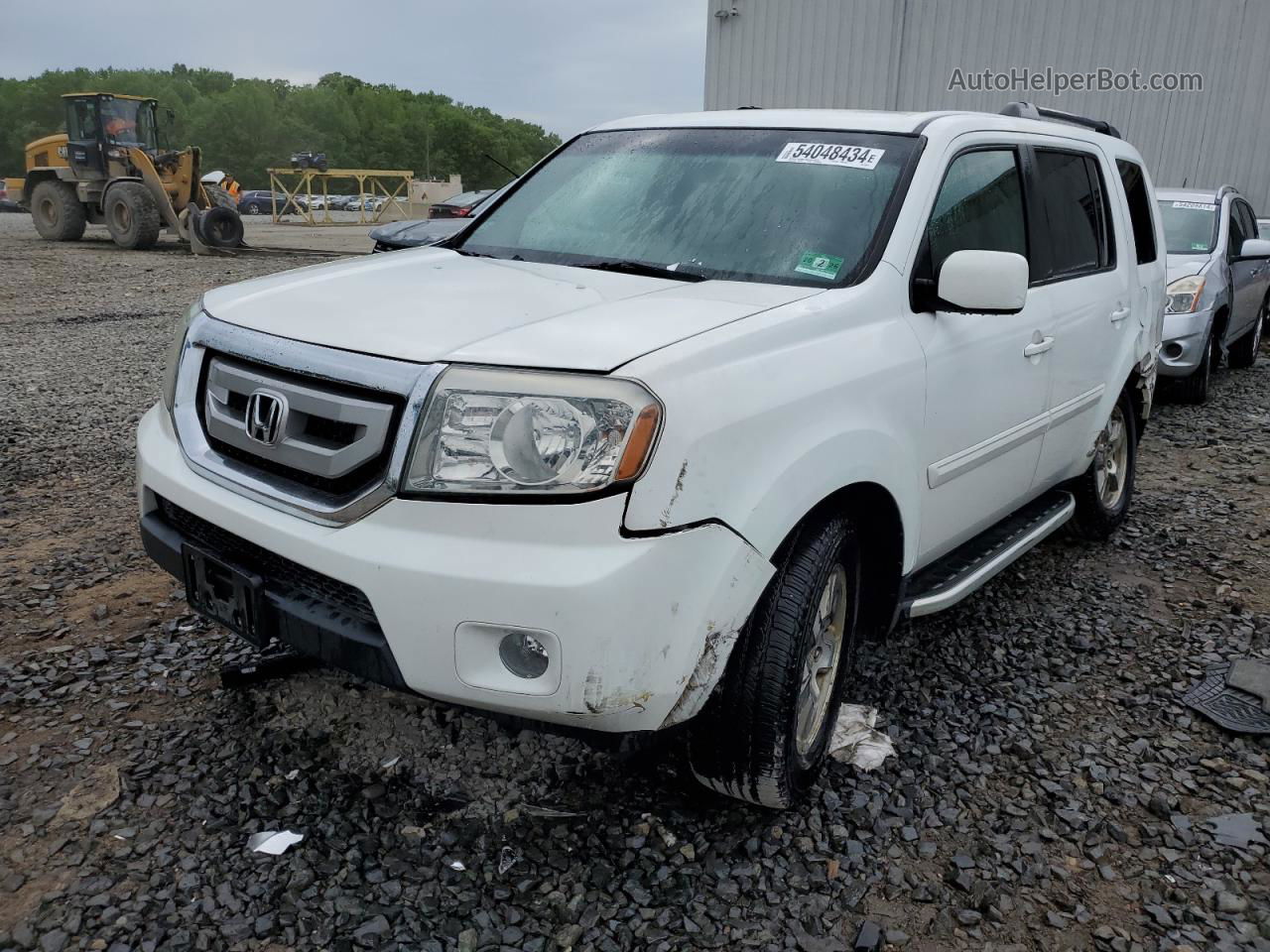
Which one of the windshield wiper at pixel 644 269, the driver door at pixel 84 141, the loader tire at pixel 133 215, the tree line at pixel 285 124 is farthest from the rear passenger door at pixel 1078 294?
the tree line at pixel 285 124

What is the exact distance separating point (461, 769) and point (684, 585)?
111cm

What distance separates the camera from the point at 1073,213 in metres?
3.96

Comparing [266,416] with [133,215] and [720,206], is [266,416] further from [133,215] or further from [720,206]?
[133,215]

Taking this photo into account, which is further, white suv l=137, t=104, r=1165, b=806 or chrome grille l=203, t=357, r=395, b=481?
chrome grille l=203, t=357, r=395, b=481

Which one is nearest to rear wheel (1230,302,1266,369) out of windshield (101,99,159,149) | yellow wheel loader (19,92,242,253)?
yellow wheel loader (19,92,242,253)

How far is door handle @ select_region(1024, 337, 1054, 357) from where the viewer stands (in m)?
3.35

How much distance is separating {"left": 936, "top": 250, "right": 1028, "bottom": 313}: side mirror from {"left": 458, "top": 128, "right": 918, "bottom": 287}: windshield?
0.83ft

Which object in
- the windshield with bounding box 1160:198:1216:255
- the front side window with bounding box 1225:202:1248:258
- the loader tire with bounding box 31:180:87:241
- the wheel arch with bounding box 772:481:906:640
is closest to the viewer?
the wheel arch with bounding box 772:481:906:640

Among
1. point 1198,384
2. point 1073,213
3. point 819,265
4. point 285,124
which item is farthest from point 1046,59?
point 285,124

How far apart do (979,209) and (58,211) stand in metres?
22.1

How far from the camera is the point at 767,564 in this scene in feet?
7.27

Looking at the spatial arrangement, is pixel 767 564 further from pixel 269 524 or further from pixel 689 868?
pixel 269 524

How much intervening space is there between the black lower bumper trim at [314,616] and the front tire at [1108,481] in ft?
10.9

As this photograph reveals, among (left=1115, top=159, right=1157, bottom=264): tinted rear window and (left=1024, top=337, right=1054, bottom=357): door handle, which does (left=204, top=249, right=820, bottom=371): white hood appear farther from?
(left=1115, top=159, right=1157, bottom=264): tinted rear window
